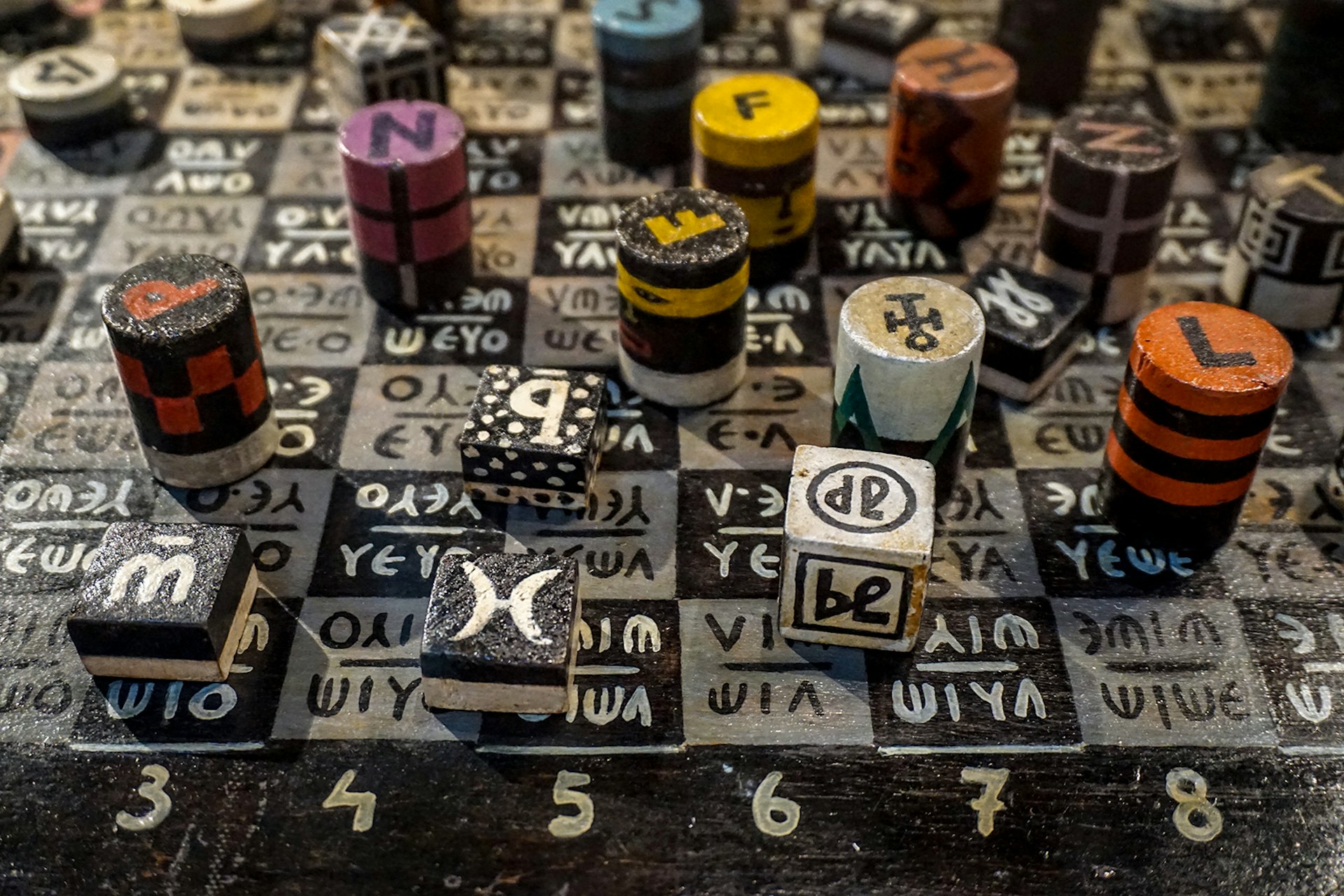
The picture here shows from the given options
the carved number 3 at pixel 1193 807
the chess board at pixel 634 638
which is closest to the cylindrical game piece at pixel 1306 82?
the chess board at pixel 634 638

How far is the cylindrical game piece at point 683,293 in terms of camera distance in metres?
3.07

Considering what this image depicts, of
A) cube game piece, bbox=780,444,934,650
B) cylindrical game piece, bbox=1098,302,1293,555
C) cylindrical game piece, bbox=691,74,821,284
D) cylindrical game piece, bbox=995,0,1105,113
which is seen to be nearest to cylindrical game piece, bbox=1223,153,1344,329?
cylindrical game piece, bbox=1098,302,1293,555

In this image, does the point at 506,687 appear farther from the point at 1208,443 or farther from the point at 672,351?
the point at 1208,443

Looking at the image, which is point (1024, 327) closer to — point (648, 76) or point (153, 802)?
point (648, 76)

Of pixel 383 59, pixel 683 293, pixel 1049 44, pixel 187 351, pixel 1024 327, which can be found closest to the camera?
pixel 187 351

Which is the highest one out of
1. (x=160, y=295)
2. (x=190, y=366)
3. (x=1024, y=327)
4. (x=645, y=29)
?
(x=645, y=29)

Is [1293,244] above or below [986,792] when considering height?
above

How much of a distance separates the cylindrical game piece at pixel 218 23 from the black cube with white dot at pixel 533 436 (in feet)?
6.64

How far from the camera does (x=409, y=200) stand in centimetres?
336

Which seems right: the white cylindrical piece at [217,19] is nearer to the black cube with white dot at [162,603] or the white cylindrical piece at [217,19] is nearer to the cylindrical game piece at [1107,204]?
the black cube with white dot at [162,603]

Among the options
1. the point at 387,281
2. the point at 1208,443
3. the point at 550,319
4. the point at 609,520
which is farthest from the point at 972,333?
the point at 387,281

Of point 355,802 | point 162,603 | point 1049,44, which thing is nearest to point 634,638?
point 355,802

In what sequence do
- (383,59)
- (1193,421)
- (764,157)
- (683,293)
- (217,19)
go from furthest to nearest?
(217,19)
(383,59)
(764,157)
(683,293)
(1193,421)

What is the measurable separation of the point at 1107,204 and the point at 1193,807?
151 centimetres
